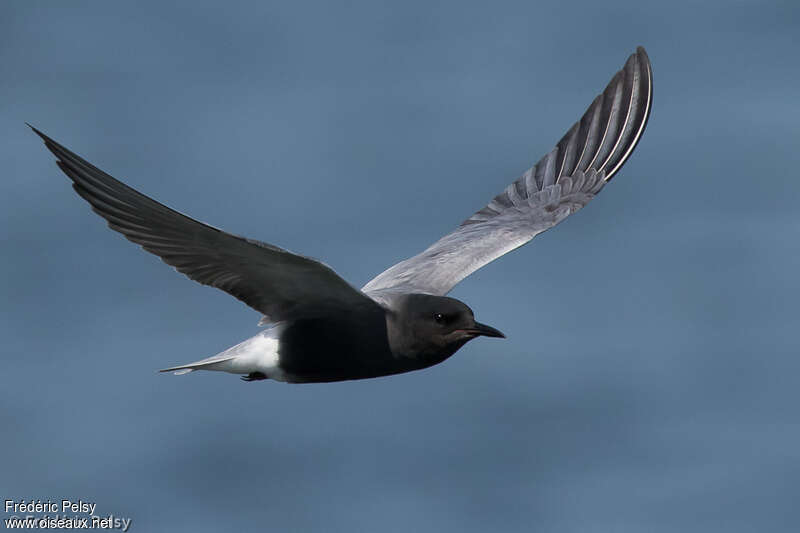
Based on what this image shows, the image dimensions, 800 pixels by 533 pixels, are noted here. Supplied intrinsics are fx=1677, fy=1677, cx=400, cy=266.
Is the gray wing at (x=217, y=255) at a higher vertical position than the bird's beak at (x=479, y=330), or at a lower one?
higher

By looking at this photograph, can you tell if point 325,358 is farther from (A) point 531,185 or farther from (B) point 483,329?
(A) point 531,185

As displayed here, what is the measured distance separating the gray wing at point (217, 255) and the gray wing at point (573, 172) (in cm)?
236

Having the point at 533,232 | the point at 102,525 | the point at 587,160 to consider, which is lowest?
the point at 102,525

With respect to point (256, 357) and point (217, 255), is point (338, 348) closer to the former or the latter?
point (256, 357)

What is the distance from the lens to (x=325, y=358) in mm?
13219

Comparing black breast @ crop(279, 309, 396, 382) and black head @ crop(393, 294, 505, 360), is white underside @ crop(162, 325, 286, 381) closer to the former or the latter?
black breast @ crop(279, 309, 396, 382)

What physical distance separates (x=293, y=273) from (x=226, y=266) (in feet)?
1.74

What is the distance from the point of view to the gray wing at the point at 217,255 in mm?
11891

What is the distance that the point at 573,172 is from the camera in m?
16.9

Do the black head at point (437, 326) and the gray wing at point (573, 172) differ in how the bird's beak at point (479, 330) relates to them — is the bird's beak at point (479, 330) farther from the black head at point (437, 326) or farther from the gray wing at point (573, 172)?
the gray wing at point (573, 172)

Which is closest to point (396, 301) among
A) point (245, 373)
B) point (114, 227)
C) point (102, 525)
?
point (245, 373)

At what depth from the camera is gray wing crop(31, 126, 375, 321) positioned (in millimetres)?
11891

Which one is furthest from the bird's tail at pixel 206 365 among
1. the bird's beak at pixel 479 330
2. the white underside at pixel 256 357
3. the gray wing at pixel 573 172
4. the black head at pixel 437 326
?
the gray wing at pixel 573 172

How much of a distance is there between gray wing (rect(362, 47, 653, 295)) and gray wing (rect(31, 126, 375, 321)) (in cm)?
236
